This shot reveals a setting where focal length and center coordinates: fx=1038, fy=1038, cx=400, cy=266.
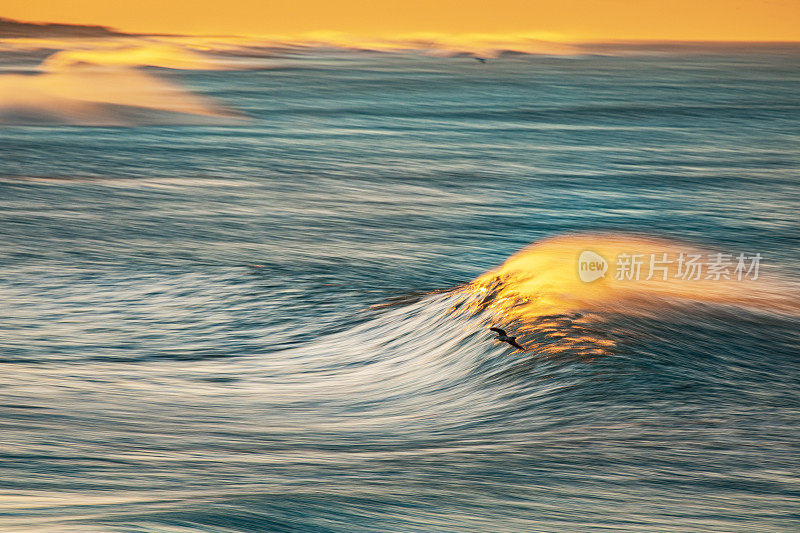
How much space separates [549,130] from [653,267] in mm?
36534

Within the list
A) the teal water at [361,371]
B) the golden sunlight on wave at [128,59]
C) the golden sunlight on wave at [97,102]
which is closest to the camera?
the teal water at [361,371]

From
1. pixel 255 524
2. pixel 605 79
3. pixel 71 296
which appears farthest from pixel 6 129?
pixel 605 79

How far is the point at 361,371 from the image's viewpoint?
11016 mm

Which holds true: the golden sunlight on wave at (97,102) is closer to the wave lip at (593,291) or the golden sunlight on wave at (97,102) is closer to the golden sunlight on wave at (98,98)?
the golden sunlight on wave at (98,98)

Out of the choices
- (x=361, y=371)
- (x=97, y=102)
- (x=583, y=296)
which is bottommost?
(x=361, y=371)

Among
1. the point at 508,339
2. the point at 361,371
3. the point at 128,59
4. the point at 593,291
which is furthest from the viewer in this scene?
the point at 128,59

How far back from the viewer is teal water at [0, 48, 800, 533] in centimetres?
659

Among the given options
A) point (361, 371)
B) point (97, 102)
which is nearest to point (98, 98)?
point (97, 102)

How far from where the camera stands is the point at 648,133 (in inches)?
2014

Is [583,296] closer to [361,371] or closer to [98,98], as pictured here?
[361,371]

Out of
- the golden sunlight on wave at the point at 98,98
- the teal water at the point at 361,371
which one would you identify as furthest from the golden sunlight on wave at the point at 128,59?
the teal water at the point at 361,371

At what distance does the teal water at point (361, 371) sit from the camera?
659 centimetres

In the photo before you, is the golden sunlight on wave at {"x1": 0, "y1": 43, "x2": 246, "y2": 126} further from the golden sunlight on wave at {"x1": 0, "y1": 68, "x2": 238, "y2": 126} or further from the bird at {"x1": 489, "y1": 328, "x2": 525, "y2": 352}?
the bird at {"x1": 489, "y1": 328, "x2": 525, "y2": 352}

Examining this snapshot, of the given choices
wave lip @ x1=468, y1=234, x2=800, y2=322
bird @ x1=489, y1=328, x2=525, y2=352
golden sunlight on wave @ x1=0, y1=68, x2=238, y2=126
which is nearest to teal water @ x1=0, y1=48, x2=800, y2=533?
bird @ x1=489, y1=328, x2=525, y2=352
